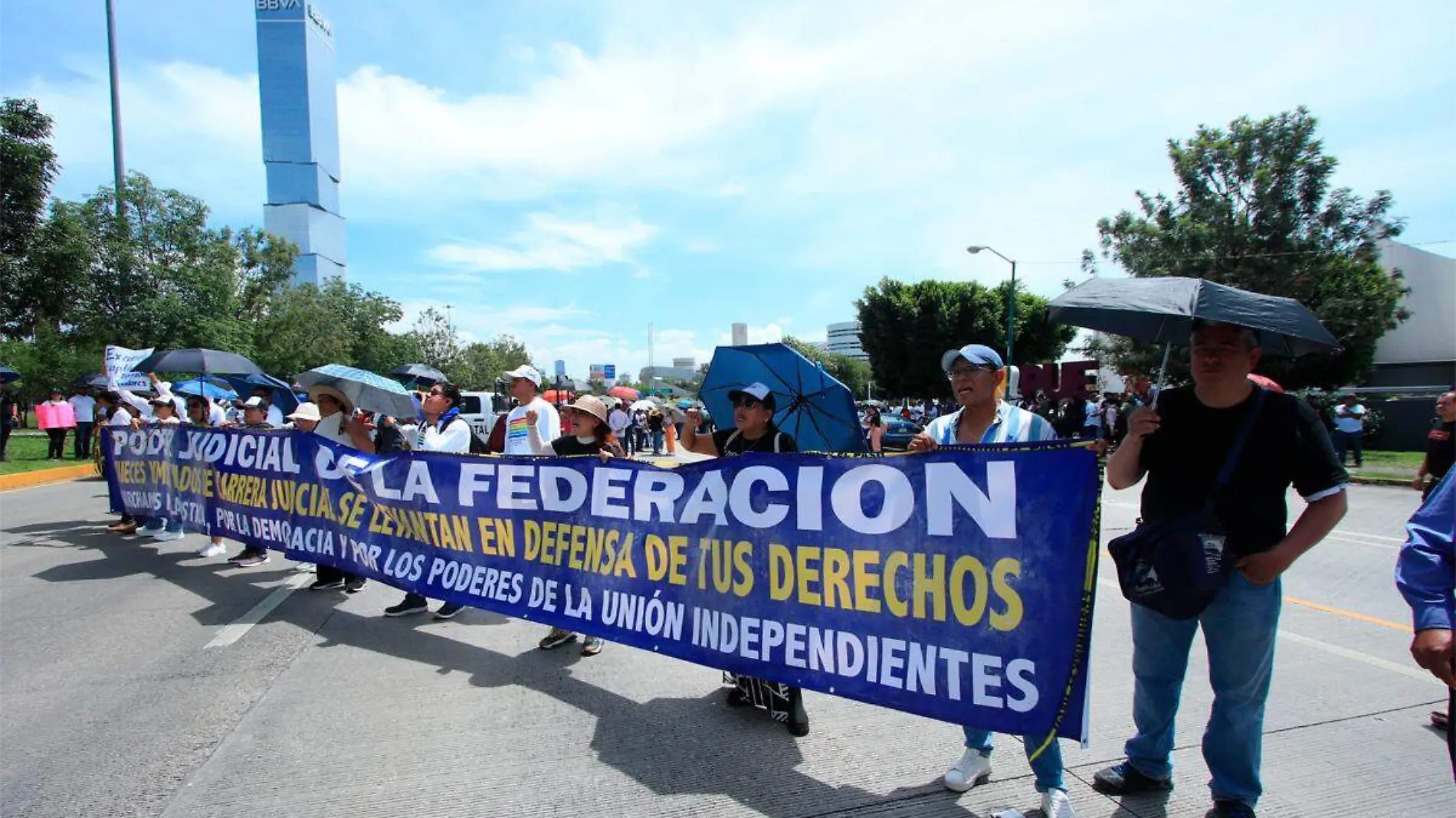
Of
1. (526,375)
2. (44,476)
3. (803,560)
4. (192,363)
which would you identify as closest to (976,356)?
(803,560)

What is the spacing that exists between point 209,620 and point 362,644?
1.46 m

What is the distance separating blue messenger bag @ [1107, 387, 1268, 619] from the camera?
2.37 metres

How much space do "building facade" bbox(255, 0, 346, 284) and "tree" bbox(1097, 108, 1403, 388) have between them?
14040 cm

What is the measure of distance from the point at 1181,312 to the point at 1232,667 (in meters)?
Result: 1.29

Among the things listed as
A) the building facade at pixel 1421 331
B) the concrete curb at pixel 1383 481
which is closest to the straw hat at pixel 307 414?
the concrete curb at pixel 1383 481

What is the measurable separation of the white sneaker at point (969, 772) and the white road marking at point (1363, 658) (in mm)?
1525

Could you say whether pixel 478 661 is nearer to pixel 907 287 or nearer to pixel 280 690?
pixel 280 690

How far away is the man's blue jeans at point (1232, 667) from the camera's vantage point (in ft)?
8.01

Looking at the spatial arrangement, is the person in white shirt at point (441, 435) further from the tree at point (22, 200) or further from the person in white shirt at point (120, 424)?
the tree at point (22, 200)

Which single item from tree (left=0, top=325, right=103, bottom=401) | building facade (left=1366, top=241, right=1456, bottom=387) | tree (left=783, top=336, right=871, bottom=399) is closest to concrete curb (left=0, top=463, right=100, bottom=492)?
tree (left=0, top=325, right=103, bottom=401)

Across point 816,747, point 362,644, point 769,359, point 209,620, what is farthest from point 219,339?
point 816,747

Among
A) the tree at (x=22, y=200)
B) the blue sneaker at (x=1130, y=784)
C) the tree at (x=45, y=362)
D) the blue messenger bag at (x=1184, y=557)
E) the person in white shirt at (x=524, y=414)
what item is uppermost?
the tree at (x=22, y=200)

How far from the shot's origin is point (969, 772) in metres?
2.82

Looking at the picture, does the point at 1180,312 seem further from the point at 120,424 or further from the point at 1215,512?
the point at 120,424
